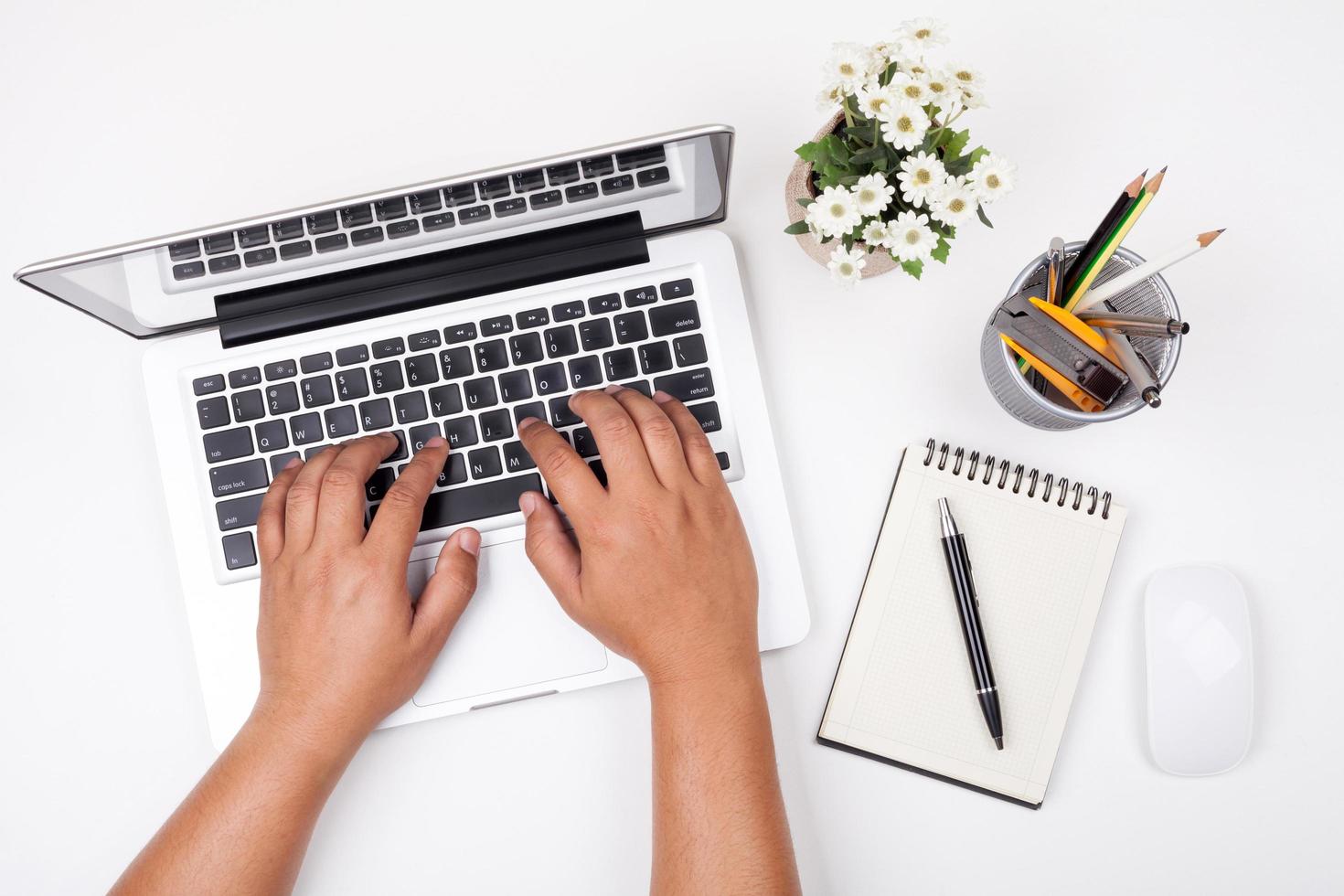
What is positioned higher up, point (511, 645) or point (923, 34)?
point (923, 34)

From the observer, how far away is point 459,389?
705mm

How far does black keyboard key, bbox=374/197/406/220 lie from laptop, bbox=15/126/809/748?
0.02 metres

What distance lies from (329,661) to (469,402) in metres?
0.24

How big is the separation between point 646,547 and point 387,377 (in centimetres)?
26

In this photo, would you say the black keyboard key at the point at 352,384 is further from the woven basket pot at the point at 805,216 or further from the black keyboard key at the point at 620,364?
the woven basket pot at the point at 805,216

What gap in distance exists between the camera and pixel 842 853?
0.73m

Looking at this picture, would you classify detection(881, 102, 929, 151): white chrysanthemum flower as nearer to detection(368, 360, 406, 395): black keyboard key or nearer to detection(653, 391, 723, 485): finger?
detection(653, 391, 723, 485): finger

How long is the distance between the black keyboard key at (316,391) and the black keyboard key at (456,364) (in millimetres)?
96

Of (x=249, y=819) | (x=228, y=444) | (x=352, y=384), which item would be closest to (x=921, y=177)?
(x=352, y=384)

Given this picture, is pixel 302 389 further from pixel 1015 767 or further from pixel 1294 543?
pixel 1294 543

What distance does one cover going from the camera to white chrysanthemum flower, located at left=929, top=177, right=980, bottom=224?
565mm

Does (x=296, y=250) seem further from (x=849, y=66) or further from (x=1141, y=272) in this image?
(x=1141, y=272)

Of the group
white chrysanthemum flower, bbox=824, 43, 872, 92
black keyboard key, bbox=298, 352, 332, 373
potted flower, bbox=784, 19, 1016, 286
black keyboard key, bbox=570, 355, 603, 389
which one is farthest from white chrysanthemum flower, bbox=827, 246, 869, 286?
black keyboard key, bbox=298, 352, 332, 373

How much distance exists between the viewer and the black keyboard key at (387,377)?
71 centimetres
